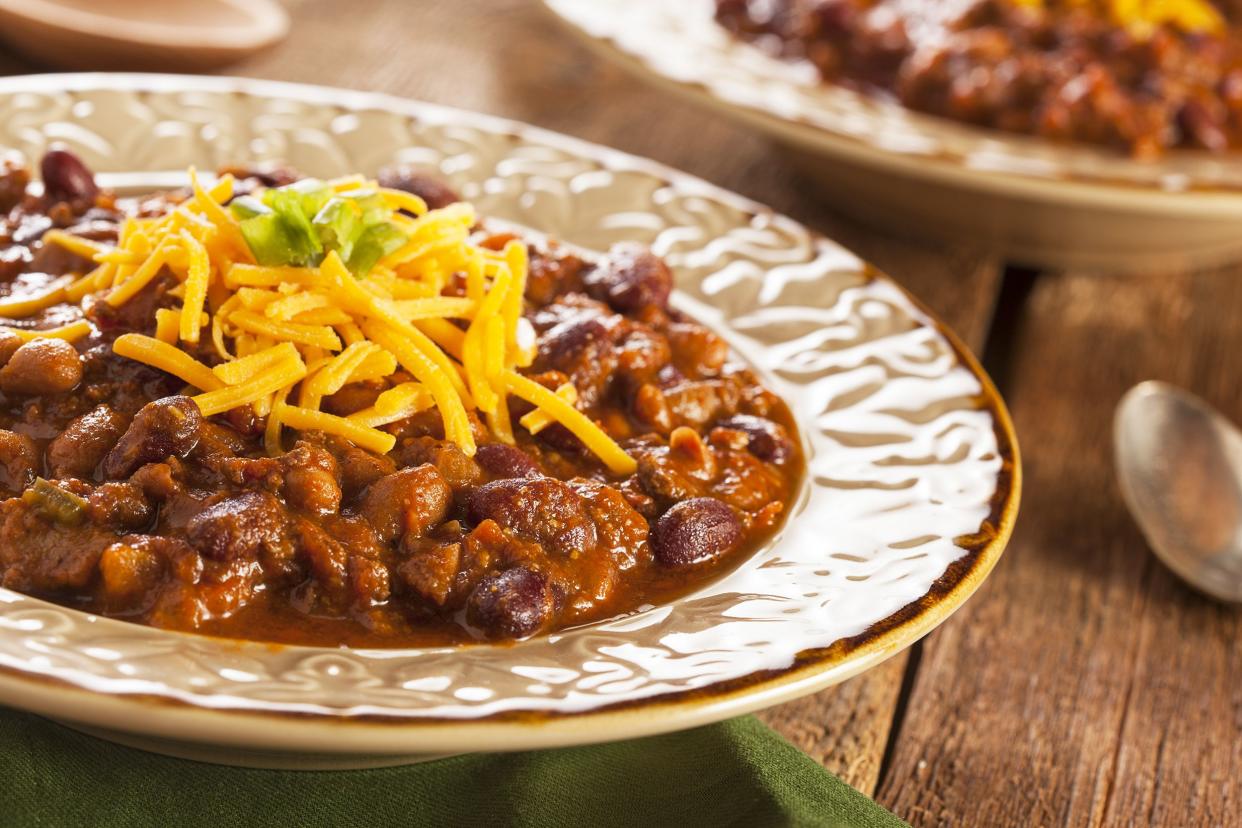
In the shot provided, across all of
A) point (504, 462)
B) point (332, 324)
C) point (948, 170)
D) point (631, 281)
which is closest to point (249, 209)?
point (332, 324)

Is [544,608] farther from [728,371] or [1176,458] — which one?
[1176,458]

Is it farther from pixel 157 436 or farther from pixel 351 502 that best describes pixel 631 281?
pixel 157 436

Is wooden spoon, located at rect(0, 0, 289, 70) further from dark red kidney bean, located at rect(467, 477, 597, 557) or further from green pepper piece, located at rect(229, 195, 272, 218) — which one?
dark red kidney bean, located at rect(467, 477, 597, 557)

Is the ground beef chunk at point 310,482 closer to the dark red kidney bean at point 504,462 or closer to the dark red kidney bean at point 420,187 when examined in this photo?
the dark red kidney bean at point 504,462

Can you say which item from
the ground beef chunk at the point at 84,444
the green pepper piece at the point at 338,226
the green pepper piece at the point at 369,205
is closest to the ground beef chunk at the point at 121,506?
the ground beef chunk at the point at 84,444

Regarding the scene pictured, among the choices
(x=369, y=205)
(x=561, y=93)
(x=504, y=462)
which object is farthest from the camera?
(x=561, y=93)

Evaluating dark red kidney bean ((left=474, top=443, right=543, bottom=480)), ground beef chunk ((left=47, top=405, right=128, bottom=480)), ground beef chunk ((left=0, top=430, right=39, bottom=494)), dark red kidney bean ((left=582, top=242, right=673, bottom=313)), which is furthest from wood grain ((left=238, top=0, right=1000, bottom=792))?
ground beef chunk ((left=0, top=430, right=39, bottom=494))

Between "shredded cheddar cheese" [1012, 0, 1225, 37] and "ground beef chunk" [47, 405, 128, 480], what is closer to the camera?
"ground beef chunk" [47, 405, 128, 480]

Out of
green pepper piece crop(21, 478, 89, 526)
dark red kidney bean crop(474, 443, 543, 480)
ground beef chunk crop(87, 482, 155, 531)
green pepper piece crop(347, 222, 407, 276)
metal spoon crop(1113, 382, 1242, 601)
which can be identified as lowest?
metal spoon crop(1113, 382, 1242, 601)
